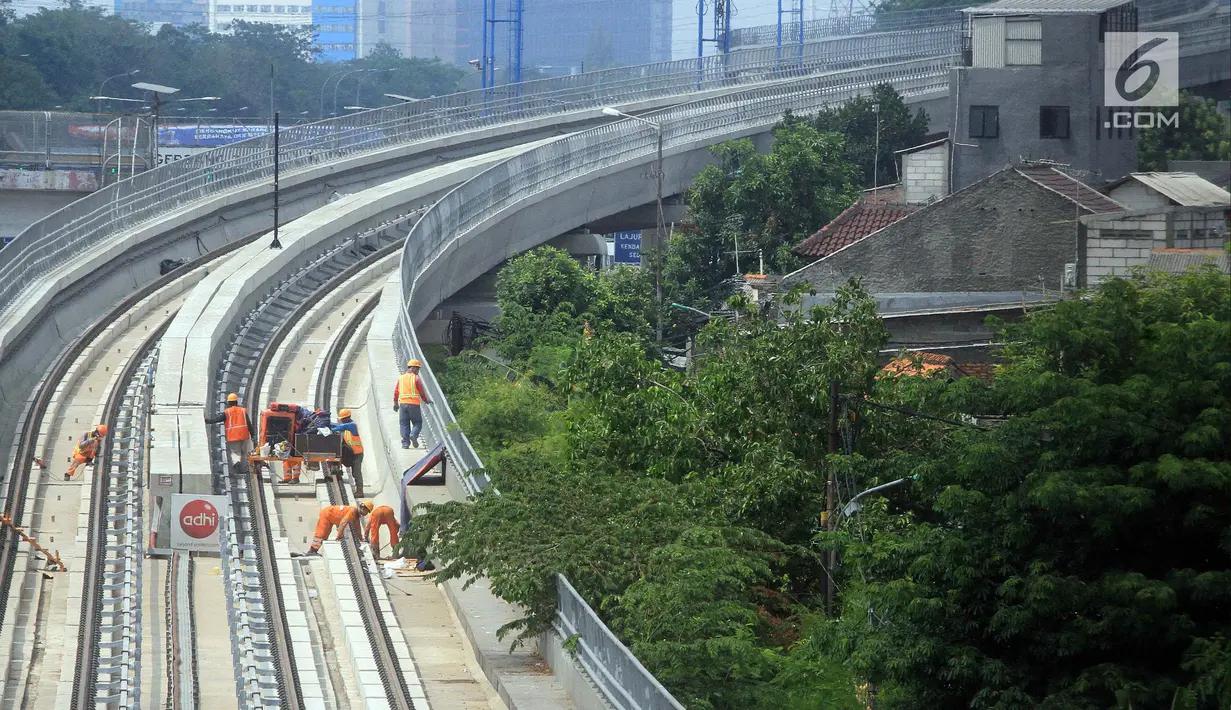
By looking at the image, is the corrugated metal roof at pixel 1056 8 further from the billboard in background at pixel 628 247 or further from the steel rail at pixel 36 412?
the billboard in background at pixel 628 247

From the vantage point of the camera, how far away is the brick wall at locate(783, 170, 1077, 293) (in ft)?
114

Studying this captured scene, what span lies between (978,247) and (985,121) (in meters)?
11.6

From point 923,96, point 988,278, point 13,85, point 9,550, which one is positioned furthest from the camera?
point 13,85

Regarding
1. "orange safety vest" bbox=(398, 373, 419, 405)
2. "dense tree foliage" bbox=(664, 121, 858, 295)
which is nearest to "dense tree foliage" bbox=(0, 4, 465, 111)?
"dense tree foliage" bbox=(664, 121, 858, 295)

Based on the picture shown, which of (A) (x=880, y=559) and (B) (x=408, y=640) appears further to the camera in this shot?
(B) (x=408, y=640)

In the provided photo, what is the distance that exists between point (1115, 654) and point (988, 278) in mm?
19732

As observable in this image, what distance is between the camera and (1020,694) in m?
16.6

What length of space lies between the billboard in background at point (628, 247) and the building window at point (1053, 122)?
2484 centimetres

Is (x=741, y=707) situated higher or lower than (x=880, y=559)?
lower

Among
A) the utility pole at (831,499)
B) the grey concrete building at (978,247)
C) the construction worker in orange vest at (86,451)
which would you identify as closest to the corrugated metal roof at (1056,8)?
the grey concrete building at (978,247)

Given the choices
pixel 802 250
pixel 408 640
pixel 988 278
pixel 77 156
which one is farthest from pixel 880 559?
pixel 77 156

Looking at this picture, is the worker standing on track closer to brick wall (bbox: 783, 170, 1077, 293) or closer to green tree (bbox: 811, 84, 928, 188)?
brick wall (bbox: 783, 170, 1077, 293)

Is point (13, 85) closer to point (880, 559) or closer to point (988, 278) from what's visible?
point (988, 278)

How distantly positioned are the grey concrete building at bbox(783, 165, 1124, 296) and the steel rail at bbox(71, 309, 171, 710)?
1370 centimetres
